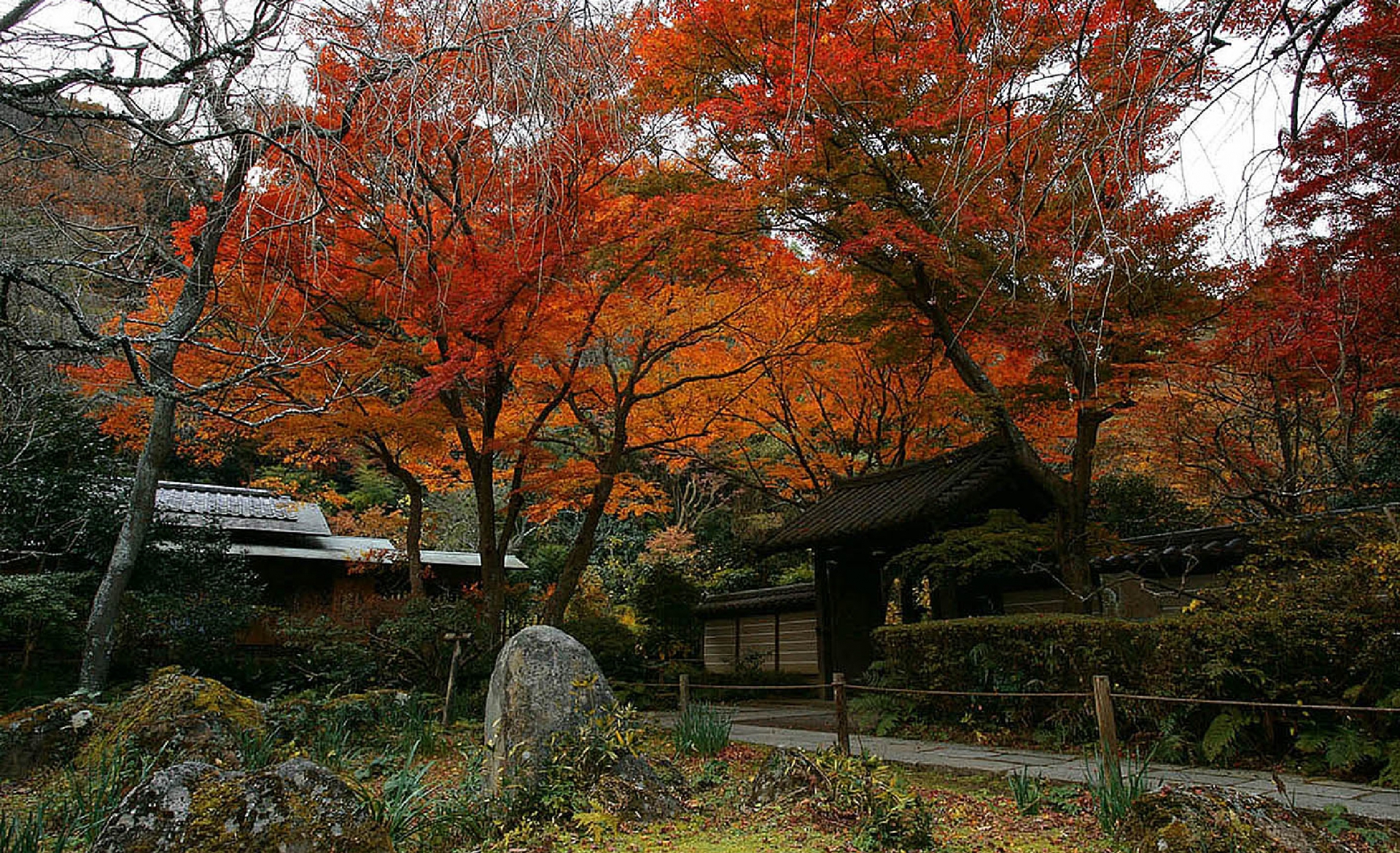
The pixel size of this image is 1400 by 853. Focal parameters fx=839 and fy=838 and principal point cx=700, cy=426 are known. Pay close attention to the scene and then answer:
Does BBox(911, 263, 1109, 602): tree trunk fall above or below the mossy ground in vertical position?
above

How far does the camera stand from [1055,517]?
9.27 m

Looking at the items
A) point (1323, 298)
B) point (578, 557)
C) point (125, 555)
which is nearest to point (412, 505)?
point (578, 557)

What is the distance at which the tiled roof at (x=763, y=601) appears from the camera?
14.1m

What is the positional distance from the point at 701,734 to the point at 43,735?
189 inches

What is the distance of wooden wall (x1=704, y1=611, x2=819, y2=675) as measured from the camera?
1426 centimetres

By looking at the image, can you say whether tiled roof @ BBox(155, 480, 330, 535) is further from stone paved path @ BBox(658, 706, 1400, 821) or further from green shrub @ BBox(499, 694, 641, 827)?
green shrub @ BBox(499, 694, 641, 827)

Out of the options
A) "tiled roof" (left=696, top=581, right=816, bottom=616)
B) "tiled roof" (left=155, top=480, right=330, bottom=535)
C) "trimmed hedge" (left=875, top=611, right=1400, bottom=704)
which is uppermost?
"tiled roof" (left=155, top=480, right=330, bottom=535)

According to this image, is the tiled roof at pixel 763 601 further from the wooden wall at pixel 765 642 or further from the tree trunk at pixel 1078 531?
the tree trunk at pixel 1078 531

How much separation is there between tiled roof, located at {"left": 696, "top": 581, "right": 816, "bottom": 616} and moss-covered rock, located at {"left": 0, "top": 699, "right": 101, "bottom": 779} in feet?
31.7

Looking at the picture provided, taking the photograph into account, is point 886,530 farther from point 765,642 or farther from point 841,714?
point 765,642

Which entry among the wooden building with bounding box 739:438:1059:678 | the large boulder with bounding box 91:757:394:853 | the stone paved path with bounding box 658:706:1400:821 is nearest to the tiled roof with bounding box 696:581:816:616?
the wooden building with bounding box 739:438:1059:678

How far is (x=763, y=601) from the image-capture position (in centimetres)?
1468

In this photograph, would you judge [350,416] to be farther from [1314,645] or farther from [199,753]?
[1314,645]

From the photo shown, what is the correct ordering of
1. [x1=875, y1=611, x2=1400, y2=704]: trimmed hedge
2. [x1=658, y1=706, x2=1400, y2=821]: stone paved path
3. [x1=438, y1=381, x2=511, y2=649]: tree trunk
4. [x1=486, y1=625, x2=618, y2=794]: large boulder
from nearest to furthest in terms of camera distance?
[x1=658, y1=706, x2=1400, y2=821]: stone paved path → [x1=486, y1=625, x2=618, y2=794]: large boulder → [x1=875, y1=611, x2=1400, y2=704]: trimmed hedge → [x1=438, y1=381, x2=511, y2=649]: tree trunk
